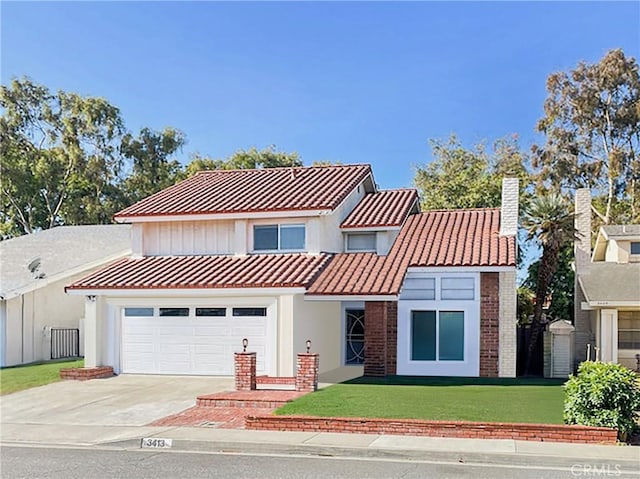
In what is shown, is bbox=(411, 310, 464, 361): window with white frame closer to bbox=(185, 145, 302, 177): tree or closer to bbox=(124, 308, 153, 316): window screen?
bbox=(124, 308, 153, 316): window screen

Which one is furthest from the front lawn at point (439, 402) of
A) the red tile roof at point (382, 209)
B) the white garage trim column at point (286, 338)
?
the red tile roof at point (382, 209)

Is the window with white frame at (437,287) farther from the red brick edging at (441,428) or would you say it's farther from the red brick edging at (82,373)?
the red brick edging at (82,373)

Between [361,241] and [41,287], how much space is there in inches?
450

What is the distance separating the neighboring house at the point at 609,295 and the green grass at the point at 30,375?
17.3 m

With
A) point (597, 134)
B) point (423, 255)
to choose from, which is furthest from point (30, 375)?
point (597, 134)

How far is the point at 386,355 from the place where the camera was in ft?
66.8

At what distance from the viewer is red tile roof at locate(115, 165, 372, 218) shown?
21812 mm

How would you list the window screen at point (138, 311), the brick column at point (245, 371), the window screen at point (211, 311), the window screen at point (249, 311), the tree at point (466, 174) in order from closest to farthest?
the brick column at point (245, 371) → the window screen at point (249, 311) → the window screen at point (211, 311) → the window screen at point (138, 311) → the tree at point (466, 174)

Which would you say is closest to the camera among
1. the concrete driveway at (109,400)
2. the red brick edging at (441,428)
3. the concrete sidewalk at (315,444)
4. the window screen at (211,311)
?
the concrete sidewalk at (315,444)

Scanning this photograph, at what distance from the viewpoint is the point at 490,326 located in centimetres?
1992

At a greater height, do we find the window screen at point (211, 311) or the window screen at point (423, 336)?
the window screen at point (211, 311)

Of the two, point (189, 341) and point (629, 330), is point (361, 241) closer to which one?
point (189, 341)

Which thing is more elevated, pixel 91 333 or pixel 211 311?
pixel 211 311

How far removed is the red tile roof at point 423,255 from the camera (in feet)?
61.9
